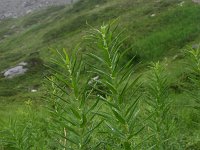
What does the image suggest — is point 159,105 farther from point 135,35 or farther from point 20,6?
point 20,6

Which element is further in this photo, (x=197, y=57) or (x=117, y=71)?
(x=197, y=57)

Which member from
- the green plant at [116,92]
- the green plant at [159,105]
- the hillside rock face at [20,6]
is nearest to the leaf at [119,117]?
the green plant at [116,92]

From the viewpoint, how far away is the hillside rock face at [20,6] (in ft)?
463

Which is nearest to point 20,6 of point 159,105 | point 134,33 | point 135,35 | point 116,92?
point 134,33

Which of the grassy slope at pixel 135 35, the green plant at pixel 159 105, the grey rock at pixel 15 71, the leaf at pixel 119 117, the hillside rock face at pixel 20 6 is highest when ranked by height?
the leaf at pixel 119 117

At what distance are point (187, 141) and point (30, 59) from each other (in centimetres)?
4282

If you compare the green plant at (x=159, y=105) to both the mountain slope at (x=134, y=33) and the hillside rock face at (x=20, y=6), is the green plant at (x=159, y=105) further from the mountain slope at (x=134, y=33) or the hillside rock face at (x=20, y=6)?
the hillside rock face at (x=20, y=6)

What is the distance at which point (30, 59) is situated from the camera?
51.8 metres

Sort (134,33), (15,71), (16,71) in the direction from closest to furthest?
(134,33), (16,71), (15,71)

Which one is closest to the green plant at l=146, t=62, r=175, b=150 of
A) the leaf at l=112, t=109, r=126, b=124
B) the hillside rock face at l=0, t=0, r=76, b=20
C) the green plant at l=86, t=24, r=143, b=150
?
the green plant at l=86, t=24, r=143, b=150

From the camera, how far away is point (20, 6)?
496 ft

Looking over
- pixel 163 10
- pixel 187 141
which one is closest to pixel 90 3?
pixel 163 10

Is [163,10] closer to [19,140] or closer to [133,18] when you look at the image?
[133,18]

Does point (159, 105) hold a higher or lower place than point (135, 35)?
higher
